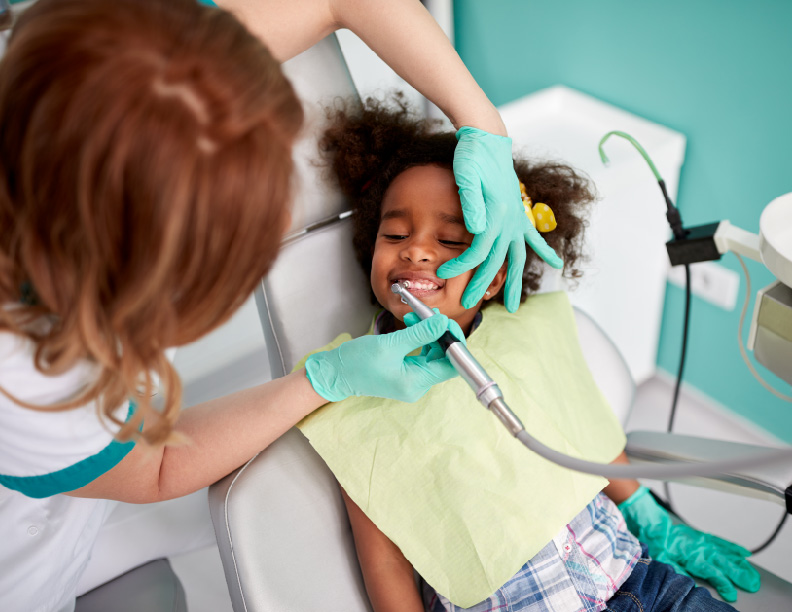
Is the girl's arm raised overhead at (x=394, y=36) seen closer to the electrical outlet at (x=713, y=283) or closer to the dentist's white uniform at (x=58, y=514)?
the dentist's white uniform at (x=58, y=514)

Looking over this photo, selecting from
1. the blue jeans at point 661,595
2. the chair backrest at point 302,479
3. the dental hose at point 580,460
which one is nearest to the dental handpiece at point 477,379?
the dental hose at point 580,460

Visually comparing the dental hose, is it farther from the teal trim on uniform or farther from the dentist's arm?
the teal trim on uniform

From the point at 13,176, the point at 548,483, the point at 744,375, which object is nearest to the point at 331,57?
the point at 13,176

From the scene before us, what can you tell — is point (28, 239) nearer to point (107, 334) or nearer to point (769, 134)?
point (107, 334)

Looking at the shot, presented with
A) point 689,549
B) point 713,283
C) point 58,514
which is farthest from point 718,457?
point 58,514

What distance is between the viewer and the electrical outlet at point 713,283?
63.9 inches

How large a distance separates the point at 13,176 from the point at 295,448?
61 cm

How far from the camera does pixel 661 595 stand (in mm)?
988

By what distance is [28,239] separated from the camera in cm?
54

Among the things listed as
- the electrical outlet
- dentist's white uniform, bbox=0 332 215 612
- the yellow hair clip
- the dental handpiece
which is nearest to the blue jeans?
the dental handpiece

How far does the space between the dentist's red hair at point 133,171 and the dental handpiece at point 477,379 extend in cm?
28

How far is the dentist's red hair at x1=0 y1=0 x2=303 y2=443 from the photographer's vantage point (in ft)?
1.69

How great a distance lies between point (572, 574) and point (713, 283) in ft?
3.31

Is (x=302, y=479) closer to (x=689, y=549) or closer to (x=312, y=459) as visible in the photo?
(x=312, y=459)
